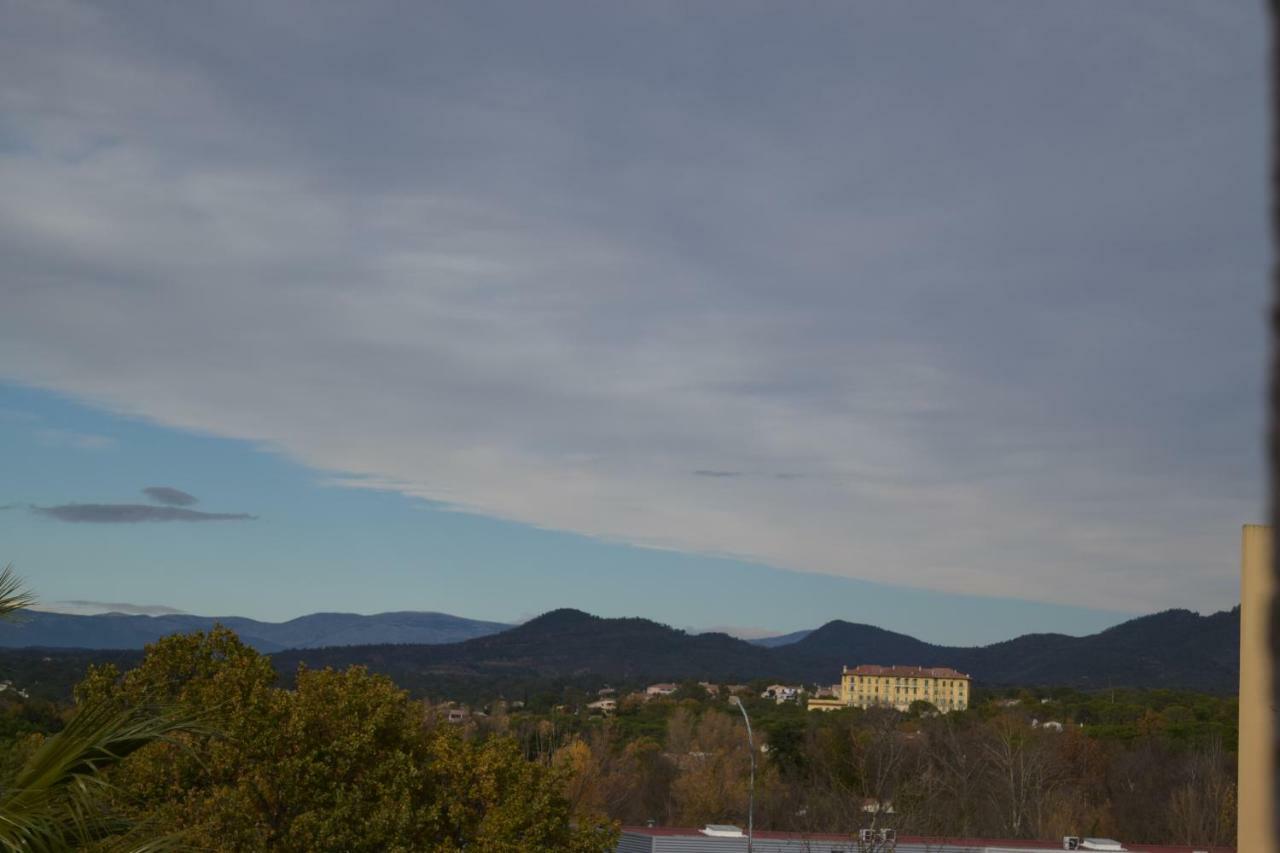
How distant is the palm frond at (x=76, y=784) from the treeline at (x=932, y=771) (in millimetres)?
41359

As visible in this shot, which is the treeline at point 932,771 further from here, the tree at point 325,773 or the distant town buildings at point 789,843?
the tree at point 325,773

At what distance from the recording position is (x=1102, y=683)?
582ft

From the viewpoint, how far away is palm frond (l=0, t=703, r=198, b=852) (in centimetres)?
760

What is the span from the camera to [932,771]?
65.1m

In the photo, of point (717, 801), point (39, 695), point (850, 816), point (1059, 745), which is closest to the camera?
point (850, 816)

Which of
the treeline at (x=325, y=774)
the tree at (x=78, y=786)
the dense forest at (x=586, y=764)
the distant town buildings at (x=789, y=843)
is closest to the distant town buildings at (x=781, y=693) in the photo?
the dense forest at (x=586, y=764)

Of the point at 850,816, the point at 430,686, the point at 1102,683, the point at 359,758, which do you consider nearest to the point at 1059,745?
the point at 850,816

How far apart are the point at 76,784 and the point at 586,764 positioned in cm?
6290

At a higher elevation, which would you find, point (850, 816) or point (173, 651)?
point (173, 651)

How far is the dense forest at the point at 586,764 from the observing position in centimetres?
2459

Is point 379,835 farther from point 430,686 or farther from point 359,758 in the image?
point 430,686

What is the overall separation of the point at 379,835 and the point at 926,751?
53.6 meters

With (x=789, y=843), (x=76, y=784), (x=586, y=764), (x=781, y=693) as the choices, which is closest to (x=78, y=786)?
(x=76, y=784)

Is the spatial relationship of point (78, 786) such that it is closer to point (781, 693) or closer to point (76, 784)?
point (76, 784)
